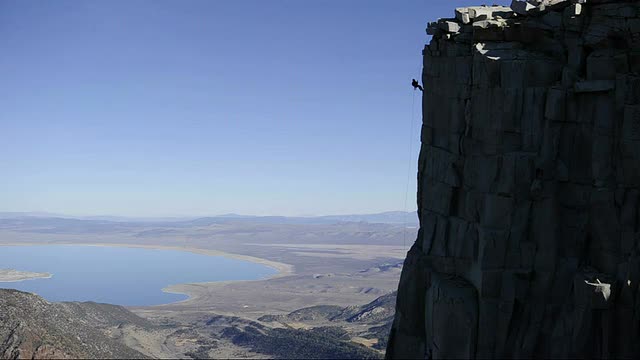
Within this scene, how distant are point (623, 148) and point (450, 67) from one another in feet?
23.9

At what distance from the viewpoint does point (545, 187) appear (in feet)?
83.1

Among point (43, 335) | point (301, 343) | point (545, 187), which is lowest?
point (301, 343)

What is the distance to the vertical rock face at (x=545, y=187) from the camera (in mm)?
24156

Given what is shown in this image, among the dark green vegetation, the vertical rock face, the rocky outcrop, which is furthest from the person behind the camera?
the dark green vegetation

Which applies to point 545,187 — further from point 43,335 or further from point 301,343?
point 301,343

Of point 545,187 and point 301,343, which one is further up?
point 545,187

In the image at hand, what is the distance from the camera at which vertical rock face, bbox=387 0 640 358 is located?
24.2m

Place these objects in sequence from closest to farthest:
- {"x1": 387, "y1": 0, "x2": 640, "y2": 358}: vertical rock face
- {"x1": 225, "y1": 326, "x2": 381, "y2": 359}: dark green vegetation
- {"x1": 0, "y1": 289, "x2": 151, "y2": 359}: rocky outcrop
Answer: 1. {"x1": 387, "y1": 0, "x2": 640, "y2": 358}: vertical rock face
2. {"x1": 0, "y1": 289, "x2": 151, "y2": 359}: rocky outcrop
3. {"x1": 225, "y1": 326, "x2": 381, "y2": 359}: dark green vegetation

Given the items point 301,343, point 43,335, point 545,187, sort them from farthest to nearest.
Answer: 1. point 301,343
2. point 43,335
3. point 545,187

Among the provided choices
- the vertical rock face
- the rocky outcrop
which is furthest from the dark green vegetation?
the vertical rock face

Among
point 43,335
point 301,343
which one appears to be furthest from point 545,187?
point 301,343

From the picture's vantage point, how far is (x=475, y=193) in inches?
1045

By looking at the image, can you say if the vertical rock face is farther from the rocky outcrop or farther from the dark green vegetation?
the dark green vegetation

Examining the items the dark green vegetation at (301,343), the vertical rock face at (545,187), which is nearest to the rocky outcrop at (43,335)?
the dark green vegetation at (301,343)
